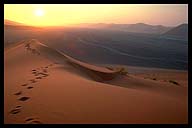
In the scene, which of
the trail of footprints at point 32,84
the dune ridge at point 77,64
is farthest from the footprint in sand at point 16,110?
the dune ridge at point 77,64

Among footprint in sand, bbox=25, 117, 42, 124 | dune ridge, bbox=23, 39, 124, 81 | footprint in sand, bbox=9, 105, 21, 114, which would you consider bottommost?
footprint in sand, bbox=25, 117, 42, 124

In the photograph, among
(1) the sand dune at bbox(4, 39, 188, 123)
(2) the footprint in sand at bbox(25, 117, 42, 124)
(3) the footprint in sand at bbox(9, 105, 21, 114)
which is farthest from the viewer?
(3) the footprint in sand at bbox(9, 105, 21, 114)

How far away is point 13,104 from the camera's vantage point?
4805 mm

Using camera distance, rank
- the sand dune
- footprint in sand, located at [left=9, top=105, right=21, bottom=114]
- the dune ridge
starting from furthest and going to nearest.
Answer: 1. the dune ridge
2. footprint in sand, located at [left=9, top=105, right=21, bottom=114]
3. the sand dune

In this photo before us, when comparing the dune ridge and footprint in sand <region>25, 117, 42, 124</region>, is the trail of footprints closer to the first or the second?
footprint in sand <region>25, 117, 42, 124</region>

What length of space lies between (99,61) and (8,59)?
47.7ft

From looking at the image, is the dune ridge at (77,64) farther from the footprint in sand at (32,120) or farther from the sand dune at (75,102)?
the footprint in sand at (32,120)

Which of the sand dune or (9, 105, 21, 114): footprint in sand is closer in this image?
the sand dune

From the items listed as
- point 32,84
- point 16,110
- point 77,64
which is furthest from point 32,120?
point 77,64

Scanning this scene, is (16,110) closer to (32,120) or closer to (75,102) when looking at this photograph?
(32,120)

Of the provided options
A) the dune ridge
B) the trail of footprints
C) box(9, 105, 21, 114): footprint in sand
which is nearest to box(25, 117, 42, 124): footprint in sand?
the trail of footprints

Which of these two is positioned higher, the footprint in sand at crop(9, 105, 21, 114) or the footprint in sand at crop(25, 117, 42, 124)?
the footprint in sand at crop(9, 105, 21, 114)

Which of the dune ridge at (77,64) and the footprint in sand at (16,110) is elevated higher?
the dune ridge at (77,64)

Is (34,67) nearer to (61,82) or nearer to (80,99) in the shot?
(61,82)
